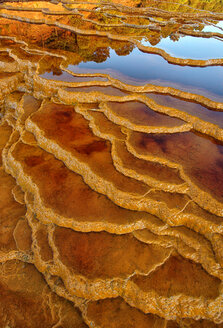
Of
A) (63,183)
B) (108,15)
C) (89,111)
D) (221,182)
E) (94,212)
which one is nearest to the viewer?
(94,212)

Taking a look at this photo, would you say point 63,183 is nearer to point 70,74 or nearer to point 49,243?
point 49,243

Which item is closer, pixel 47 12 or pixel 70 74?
pixel 70 74

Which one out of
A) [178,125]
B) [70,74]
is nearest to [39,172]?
[178,125]

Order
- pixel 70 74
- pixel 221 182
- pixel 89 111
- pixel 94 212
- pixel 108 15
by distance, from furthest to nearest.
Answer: pixel 108 15 < pixel 70 74 < pixel 89 111 < pixel 221 182 < pixel 94 212

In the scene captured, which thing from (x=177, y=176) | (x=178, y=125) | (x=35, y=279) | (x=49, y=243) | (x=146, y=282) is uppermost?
(x=178, y=125)

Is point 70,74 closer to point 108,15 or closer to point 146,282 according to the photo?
point 146,282

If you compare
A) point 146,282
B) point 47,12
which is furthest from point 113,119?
point 47,12

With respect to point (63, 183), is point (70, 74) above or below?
above
